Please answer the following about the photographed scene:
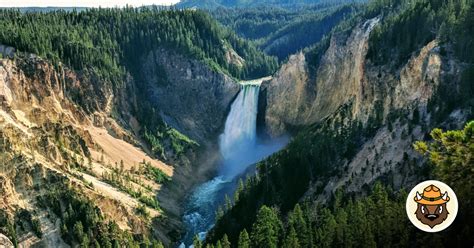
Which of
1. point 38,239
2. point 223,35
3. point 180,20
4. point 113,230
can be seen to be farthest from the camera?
point 223,35

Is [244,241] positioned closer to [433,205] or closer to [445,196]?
[433,205]

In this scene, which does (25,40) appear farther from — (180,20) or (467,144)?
(467,144)

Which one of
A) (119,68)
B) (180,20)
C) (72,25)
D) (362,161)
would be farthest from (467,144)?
(180,20)

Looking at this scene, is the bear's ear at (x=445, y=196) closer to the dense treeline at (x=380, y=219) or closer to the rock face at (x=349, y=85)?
the dense treeline at (x=380, y=219)

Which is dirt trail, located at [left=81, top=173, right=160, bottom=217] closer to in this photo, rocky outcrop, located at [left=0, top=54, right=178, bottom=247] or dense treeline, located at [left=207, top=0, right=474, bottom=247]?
rocky outcrop, located at [left=0, top=54, right=178, bottom=247]

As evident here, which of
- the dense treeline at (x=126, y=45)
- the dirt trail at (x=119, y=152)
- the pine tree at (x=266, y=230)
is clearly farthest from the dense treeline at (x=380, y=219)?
the dense treeline at (x=126, y=45)
